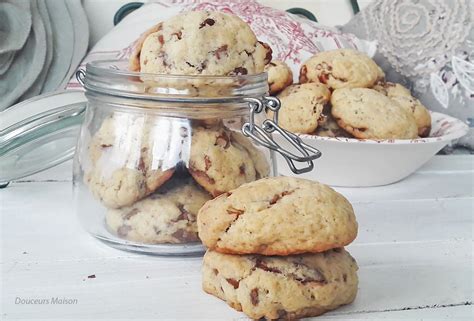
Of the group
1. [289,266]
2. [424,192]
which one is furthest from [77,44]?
[289,266]

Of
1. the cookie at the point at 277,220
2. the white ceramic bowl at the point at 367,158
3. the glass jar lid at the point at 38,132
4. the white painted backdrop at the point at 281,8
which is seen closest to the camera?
the cookie at the point at 277,220

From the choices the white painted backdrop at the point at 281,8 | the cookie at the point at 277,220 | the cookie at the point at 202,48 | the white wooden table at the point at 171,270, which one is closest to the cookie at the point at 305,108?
the white wooden table at the point at 171,270

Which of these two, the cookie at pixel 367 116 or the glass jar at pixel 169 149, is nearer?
the glass jar at pixel 169 149

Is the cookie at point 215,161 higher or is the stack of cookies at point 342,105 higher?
the cookie at point 215,161

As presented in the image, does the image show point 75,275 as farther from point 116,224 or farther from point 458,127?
point 458,127

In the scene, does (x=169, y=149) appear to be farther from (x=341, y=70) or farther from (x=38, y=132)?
(x=341, y=70)

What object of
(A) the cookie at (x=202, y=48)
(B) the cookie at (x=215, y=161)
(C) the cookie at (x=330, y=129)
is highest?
(A) the cookie at (x=202, y=48)

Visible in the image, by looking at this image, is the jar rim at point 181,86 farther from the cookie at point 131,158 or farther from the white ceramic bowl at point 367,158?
the white ceramic bowl at point 367,158
